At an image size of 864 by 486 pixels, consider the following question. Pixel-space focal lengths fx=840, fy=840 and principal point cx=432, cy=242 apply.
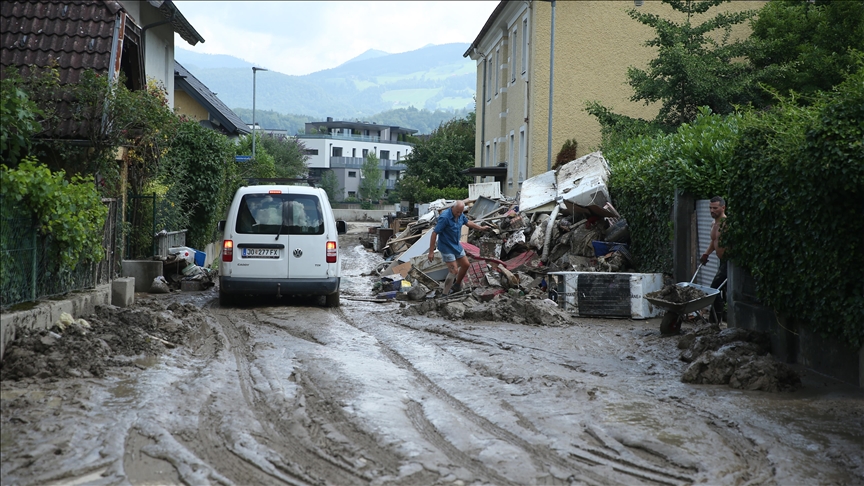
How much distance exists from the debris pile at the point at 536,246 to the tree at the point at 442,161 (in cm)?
3371

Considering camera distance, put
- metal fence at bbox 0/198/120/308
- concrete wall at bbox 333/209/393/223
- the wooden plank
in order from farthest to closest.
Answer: concrete wall at bbox 333/209/393/223, the wooden plank, metal fence at bbox 0/198/120/308

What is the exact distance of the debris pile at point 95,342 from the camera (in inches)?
291

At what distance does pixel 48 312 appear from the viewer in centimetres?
853

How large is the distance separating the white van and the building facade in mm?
109085

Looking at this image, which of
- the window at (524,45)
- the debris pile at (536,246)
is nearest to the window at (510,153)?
the window at (524,45)

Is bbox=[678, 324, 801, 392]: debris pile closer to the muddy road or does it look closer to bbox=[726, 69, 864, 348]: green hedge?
the muddy road

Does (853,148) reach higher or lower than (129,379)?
higher

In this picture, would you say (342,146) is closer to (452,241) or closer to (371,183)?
(371,183)

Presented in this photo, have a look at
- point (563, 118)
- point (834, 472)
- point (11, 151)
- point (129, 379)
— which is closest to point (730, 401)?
point (834, 472)

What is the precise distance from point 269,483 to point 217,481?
310mm

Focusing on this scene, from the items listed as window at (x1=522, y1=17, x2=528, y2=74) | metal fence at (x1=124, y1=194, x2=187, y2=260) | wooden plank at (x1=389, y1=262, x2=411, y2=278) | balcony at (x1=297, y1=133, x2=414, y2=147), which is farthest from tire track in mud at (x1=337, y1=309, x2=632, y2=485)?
balcony at (x1=297, y1=133, x2=414, y2=147)

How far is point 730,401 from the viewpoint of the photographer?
24.7ft

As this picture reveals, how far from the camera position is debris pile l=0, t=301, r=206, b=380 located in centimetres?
740

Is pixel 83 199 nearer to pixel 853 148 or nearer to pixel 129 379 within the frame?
pixel 129 379
